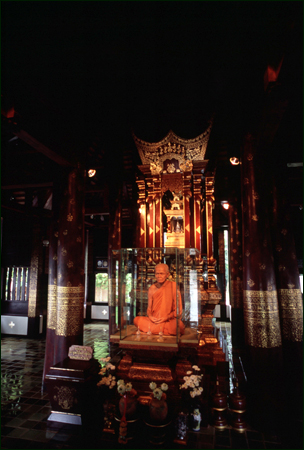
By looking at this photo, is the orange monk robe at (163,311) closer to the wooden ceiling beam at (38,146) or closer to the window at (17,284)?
the wooden ceiling beam at (38,146)

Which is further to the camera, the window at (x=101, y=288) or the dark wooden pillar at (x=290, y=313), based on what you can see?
the window at (x=101, y=288)

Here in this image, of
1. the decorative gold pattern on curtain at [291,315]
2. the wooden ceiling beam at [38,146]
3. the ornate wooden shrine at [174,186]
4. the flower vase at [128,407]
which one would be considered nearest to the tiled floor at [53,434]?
the flower vase at [128,407]

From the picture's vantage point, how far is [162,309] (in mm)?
4645

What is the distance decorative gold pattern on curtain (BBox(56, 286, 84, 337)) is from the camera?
5.09m

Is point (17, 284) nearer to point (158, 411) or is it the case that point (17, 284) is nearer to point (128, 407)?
point (128, 407)

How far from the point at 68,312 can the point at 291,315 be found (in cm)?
409

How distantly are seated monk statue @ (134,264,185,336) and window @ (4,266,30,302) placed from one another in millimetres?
8789

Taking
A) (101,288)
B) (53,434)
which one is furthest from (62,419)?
(101,288)

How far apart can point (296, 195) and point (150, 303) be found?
6777 mm

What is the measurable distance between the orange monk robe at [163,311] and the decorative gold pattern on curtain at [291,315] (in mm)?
1872

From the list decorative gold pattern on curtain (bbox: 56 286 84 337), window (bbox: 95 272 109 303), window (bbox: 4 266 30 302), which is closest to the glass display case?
decorative gold pattern on curtain (bbox: 56 286 84 337)

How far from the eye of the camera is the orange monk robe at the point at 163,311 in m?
4.50

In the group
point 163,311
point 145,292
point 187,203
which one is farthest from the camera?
point 187,203

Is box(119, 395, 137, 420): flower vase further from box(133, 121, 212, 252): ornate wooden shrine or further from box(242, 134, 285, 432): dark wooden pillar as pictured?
box(133, 121, 212, 252): ornate wooden shrine
